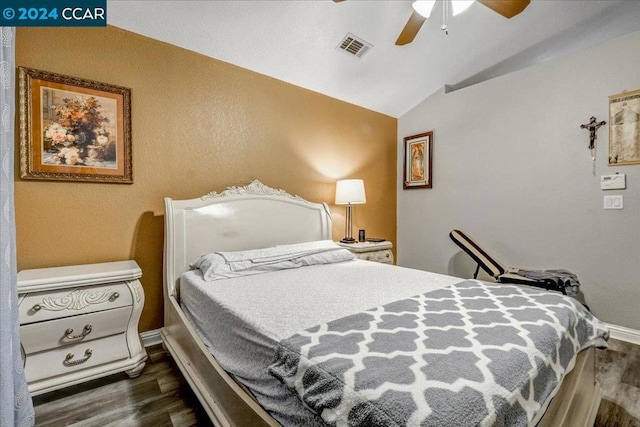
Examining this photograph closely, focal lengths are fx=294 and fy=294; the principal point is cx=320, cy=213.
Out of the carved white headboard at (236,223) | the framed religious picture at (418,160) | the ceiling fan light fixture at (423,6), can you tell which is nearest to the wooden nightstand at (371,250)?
the carved white headboard at (236,223)

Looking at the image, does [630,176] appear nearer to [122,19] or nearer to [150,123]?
[150,123]

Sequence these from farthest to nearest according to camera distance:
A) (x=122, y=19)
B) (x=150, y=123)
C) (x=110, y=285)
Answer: (x=150, y=123) < (x=122, y=19) < (x=110, y=285)

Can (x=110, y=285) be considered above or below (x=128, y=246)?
below

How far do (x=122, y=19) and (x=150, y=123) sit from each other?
73 cm

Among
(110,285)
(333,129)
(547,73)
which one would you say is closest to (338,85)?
(333,129)

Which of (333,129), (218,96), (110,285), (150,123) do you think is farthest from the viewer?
(333,129)

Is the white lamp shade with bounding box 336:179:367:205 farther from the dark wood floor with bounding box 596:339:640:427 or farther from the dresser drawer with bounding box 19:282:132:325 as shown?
the dark wood floor with bounding box 596:339:640:427

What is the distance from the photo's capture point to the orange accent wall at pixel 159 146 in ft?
6.46

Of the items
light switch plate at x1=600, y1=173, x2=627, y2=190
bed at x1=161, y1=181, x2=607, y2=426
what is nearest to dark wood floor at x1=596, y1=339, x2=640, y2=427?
bed at x1=161, y1=181, x2=607, y2=426

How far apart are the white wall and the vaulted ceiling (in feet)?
0.82

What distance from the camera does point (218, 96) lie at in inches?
104

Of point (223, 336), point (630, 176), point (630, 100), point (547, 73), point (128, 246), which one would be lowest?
point (223, 336)

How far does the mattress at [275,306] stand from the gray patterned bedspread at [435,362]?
0.32 feet

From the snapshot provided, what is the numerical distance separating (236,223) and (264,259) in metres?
0.50
